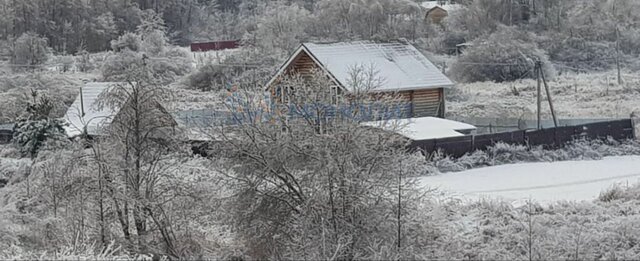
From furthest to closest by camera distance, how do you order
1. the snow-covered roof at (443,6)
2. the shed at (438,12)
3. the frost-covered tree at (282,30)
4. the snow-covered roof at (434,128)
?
A: the snow-covered roof at (443,6) → the shed at (438,12) → the frost-covered tree at (282,30) → the snow-covered roof at (434,128)

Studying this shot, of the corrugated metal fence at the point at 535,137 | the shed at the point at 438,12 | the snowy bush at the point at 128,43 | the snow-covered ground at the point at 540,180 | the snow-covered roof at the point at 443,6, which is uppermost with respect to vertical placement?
the snow-covered roof at the point at 443,6

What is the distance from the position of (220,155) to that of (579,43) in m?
40.6

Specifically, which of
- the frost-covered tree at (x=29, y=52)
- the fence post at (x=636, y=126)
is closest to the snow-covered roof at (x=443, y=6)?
the frost-covered tree at (x=29, y=52)

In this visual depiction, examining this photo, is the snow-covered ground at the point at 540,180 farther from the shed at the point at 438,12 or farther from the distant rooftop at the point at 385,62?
the shed at the point at 438,12

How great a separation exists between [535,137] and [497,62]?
20.4m

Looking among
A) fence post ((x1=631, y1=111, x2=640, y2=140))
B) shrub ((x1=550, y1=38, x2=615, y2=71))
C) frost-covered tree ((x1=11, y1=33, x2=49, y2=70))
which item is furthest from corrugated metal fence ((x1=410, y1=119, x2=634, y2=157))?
frost-covered tree ((x1=11, y1=33, x2=49, y2=70))

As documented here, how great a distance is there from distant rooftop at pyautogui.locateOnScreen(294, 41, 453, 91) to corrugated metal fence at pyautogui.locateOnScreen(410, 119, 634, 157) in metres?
4.58

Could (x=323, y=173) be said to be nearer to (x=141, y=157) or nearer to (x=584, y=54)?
(x=141, y=157)

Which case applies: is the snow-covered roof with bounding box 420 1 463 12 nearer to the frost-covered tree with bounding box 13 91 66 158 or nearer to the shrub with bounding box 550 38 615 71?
the shrub with bounding box 550 38 615 71

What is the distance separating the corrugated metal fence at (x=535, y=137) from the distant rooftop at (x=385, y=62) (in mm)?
4583

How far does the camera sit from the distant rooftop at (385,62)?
28188 mm

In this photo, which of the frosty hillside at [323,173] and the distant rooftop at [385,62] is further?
the distant rooftop at [385,62]

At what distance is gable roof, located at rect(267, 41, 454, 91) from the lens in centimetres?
2819

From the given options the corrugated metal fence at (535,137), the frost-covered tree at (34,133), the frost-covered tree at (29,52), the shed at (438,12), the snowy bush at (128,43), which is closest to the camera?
the corrugated metal fence at (535,137)
